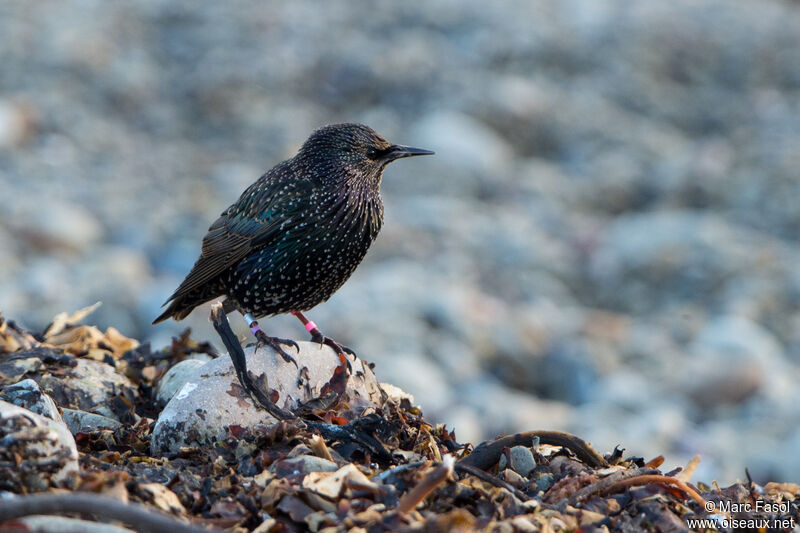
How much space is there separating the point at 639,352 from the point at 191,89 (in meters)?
6.75

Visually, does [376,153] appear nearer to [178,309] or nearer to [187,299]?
[187,299]

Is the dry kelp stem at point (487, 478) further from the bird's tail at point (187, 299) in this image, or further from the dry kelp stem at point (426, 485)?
the bird's tail at point (187, 299)

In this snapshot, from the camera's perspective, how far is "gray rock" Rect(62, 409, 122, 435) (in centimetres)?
404

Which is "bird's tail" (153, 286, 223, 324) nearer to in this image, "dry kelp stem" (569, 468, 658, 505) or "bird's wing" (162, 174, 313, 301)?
"bird's wing" (162, 174, 313, 301)

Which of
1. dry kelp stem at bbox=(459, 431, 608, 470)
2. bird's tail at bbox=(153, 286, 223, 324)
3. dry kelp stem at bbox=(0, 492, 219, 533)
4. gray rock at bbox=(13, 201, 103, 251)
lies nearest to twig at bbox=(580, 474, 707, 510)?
dry kelp stem at bbox=(459, 431, 608, 470)

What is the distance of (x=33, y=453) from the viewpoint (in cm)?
304

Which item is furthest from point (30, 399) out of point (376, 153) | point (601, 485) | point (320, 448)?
point (376, 153)

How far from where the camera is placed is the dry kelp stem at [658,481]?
3465 millimetres

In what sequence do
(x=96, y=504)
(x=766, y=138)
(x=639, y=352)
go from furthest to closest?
(x=766, y=138) → (x=639, y=352) → (x=96, y=504)

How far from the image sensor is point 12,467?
9.87 feet

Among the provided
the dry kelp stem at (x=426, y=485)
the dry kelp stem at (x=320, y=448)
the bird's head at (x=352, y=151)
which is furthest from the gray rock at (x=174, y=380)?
the dry kelp stem at (x=426, y=485)

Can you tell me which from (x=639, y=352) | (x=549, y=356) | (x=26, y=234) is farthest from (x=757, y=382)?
(x=26, y=234)

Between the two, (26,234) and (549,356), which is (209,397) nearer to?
(549,356)

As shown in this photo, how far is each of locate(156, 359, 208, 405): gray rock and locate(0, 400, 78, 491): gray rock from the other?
50.4 inches
